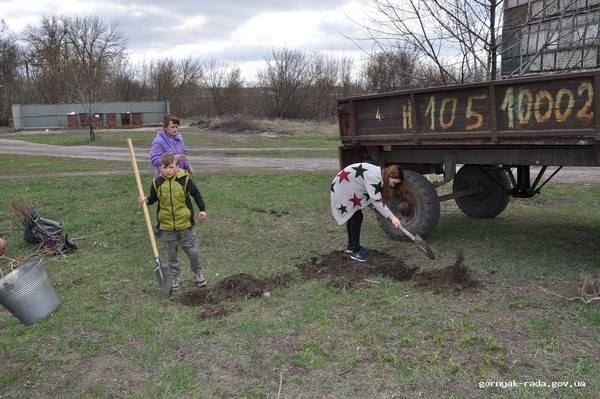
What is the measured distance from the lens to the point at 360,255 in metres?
5.91

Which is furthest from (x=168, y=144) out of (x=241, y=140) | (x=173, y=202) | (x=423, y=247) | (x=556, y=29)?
(x=241, y=140)

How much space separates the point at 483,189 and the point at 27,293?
5751 mm

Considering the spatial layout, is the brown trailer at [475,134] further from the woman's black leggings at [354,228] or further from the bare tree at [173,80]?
the bare tree at [173,80]

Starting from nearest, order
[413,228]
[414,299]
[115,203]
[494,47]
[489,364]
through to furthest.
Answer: [489,364] < [414,299] < [413,228] < [494,47] < [115,203]

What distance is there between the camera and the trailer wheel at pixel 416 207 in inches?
248

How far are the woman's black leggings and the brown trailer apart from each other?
2.56 ft

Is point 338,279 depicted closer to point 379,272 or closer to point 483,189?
point 379,272

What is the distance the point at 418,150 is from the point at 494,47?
2.92m

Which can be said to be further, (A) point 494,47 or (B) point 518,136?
(A) point 494,47

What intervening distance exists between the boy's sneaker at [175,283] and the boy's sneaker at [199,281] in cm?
16

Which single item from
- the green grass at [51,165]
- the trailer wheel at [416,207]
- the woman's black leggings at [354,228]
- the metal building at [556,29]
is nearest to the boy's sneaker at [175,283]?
the woman's black leggings at [354,228]

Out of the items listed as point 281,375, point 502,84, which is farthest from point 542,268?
point 281,375

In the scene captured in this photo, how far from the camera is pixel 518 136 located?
524 cm

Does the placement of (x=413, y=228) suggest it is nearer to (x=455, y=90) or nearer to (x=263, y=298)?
(x=455, y=90)
